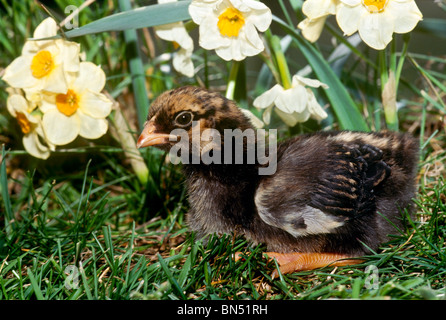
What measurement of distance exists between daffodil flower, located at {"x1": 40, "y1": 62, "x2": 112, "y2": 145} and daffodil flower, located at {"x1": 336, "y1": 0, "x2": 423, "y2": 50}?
1021 mm

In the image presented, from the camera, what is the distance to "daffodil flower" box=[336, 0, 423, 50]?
1919 mm

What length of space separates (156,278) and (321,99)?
1.29 m

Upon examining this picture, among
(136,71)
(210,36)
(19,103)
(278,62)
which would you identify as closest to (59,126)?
(19,103)

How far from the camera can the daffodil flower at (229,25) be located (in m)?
1.98

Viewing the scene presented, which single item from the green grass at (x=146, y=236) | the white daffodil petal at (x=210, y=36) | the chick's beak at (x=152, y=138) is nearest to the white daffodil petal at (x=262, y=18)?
the white daffodil petal at (x=210, y=36)

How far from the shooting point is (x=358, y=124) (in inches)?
92.0

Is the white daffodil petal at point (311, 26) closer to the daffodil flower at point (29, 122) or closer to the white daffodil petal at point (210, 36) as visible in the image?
the white daffodil petal at point (210, 36)

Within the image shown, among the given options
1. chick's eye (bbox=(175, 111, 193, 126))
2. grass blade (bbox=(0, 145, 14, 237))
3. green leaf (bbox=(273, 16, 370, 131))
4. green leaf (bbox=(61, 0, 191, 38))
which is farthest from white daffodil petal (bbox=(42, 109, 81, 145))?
green leaf (bbox=(273, 16, 370, 131))

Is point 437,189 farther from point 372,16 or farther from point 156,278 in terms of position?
point 156,278

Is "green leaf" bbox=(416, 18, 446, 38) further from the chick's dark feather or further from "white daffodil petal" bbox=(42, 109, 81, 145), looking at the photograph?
"white daffodil petal" bbox=(42, 109, 81, 145)

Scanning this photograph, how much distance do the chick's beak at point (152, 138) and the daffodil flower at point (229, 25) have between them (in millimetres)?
397

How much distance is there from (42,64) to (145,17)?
0.47 metres
